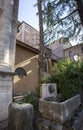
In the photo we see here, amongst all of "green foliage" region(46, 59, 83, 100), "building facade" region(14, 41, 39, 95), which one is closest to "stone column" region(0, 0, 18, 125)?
"green foliage" region(46, 59, 83, 100)

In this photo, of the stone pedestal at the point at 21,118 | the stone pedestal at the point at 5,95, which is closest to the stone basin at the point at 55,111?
the stone pedestal at the point at 21,118

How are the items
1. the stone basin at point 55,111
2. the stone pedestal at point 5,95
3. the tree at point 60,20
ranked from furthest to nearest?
the tree at point 60,20 → the stone pedestal at point 5,95 → the stone basin at point 55,111

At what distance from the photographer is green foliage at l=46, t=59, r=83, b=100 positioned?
6.91 metres

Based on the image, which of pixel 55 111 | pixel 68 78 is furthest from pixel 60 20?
pixel 55 111

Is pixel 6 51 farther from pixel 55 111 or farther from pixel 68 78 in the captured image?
pixel 55 111

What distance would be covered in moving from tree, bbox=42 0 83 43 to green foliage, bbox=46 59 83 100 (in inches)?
106

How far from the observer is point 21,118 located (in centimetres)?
427

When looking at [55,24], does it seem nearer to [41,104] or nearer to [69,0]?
[69,0]

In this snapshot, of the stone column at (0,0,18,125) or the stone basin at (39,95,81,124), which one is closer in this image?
the stone basin at (39,95,81,124)

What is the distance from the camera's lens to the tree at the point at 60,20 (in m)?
9.58

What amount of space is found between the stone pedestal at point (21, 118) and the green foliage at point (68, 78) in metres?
2.97

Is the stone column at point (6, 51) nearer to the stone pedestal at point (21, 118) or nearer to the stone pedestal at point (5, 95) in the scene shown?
the stone pedestal at point (5, 95)

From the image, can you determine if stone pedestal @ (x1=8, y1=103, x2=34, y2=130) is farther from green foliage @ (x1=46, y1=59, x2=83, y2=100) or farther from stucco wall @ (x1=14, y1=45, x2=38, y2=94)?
stucco wall @ (x1=14, y1=45, x2=38, y2=94)

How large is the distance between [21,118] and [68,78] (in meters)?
3.78
